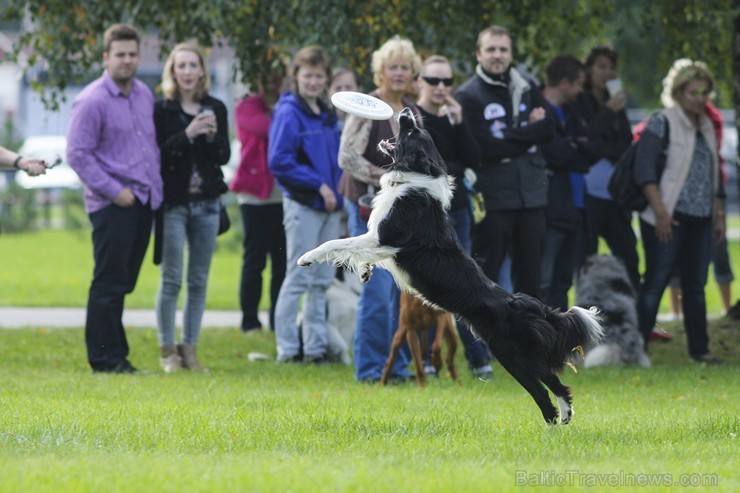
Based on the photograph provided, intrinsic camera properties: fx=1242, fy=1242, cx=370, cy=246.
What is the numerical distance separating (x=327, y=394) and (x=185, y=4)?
479cm

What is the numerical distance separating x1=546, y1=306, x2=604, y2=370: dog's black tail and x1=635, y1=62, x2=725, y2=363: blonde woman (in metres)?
4.10

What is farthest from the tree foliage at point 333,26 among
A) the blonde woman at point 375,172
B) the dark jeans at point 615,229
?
A: the blonde woman at point 375,172

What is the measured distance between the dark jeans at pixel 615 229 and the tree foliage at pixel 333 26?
1.61 meters

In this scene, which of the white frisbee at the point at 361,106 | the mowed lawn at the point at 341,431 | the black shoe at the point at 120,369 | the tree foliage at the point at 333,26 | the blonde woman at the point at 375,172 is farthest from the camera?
the tree foliage at the point at 333,26

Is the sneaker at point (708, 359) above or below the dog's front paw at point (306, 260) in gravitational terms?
below

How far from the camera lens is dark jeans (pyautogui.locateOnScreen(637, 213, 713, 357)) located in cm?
1030

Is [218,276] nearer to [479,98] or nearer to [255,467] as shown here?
[479,98]

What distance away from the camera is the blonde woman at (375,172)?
8.40 m

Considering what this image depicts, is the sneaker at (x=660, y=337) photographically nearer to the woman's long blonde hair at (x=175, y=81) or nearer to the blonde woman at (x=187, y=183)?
the blonde woman at (x=187, y=183)

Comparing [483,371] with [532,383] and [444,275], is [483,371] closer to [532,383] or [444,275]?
[532,383]

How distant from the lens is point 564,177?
413 inches

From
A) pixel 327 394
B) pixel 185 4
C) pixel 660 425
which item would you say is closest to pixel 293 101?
pixel 185 4

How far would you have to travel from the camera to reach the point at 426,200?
6285 millimetres

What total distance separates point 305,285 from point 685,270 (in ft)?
10.7
